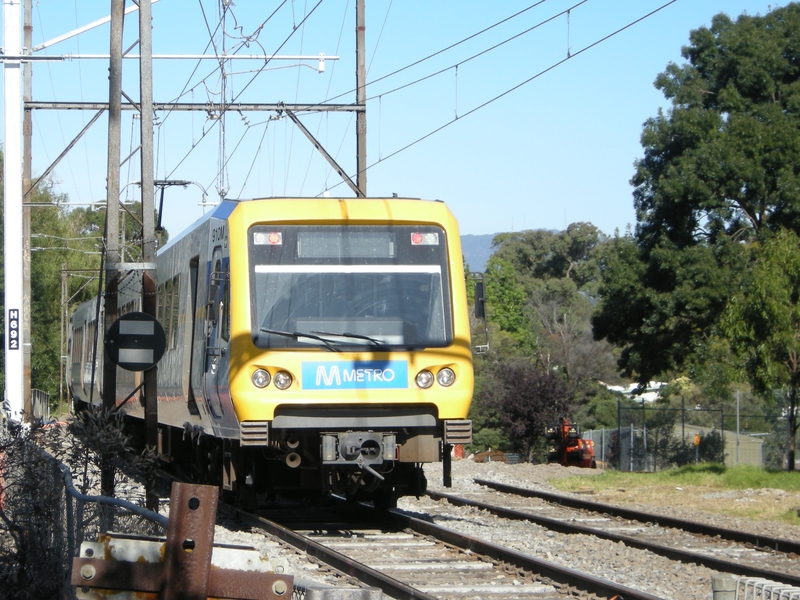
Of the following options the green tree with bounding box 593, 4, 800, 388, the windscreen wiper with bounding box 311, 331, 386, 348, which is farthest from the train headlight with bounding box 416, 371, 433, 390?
the green tree with bounding box 593, 4, 800, 388

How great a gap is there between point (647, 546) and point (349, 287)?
12.6ft

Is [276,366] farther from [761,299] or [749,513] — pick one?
[761,299]

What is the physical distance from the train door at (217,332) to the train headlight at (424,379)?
1.85 meters

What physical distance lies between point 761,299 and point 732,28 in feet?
48.3

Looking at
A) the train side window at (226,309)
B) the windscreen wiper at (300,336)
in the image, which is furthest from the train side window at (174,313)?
the windscreen wiper at (300,336)

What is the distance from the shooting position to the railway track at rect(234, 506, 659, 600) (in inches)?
320

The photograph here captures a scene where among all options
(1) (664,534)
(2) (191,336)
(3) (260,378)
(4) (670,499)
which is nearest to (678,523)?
(1) (664,534)

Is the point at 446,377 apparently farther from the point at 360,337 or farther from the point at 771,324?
the point at 771,324

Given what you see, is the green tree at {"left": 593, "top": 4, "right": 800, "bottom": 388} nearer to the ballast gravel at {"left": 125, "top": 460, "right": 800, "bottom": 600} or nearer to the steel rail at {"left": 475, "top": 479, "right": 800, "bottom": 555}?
the steel rail at {"left": 475, "top": 479, "right": 800, "bottom": 555}

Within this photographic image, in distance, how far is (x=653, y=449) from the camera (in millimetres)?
31781

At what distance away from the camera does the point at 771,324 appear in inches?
874

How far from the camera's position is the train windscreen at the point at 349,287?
418 inches

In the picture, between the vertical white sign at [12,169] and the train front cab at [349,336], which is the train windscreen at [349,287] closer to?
the train front cab at [349,336]

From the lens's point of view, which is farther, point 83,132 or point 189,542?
point 83,132
